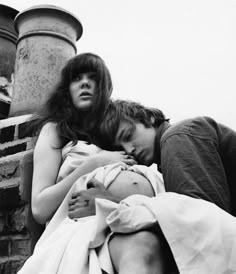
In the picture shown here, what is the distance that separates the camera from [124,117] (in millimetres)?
2268

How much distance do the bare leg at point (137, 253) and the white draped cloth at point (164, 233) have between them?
0.03 metres

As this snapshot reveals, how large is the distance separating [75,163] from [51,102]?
534 millimetres

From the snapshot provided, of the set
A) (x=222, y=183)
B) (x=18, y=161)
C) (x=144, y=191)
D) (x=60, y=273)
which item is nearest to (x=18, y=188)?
(x=18, y=161)

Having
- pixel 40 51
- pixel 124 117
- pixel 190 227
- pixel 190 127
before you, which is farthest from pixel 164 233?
pixel 40 51

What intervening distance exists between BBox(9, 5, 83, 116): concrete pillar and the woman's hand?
78 centimetres

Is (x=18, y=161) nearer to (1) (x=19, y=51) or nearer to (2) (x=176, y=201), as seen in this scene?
(1) (x=19, y=51)

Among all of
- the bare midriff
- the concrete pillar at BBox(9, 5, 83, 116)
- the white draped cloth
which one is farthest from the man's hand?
the concrete pillar at BBox(9, 5, 83, 116)

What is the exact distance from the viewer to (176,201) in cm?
149

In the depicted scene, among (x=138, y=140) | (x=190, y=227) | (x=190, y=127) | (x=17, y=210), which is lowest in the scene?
(x=17, y=210)

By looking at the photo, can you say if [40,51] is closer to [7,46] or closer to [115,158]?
[7,46]

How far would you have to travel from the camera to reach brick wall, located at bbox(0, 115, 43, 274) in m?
2.30

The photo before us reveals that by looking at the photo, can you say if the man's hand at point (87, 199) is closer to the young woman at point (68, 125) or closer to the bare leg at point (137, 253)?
the young woman at point (68, 125)

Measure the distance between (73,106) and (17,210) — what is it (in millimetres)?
654

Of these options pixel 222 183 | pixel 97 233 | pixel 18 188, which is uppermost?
pixel 222 183
